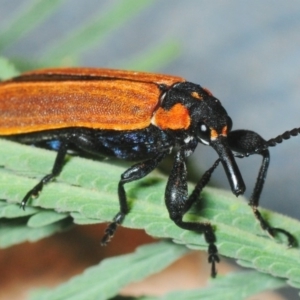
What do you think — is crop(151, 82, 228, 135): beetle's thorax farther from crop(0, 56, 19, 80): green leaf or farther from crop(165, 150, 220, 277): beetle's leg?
crop(0, 56, 19, 80): green leaf

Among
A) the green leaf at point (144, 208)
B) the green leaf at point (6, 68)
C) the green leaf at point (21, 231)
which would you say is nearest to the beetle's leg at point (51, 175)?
the green leaf at point (144, 208)

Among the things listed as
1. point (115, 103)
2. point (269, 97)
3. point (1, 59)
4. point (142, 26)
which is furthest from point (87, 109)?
point (142, 26)

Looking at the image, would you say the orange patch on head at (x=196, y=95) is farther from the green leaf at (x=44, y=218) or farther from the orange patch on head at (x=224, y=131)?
the green leaf at (x=44, y=218)

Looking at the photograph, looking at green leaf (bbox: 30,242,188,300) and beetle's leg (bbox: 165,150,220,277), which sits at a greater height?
beetle's leg (bbox: 165,150,220,277)

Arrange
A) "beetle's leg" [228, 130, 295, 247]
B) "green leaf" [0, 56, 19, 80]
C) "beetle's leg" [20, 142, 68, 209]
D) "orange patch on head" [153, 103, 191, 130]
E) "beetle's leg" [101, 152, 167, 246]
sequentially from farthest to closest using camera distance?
1. "orange patch on head" [153, 103, 191, 130]
2. "beetle's leg" [228, 130, 295, 247]
3. "green leaf" [0, 56, 19, 80]
4. "beetle's leg" [101, 152, 167, 246]
5. "beetle's leg" [20, 142, 68, 209]

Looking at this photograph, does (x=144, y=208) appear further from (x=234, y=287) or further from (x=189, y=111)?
(x=189, y=111)

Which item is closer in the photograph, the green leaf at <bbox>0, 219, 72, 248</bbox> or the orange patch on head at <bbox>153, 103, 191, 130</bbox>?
the green leaf at <bbox>0, 219, 72, 248</bbox>

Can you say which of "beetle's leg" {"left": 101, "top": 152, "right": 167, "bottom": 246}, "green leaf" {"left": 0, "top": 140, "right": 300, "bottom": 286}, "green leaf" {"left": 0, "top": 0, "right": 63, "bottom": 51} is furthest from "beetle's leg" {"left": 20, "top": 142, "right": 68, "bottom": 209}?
"green leaf" {"left": 0, "top": 0, "right": 63, "bottom": 51}
